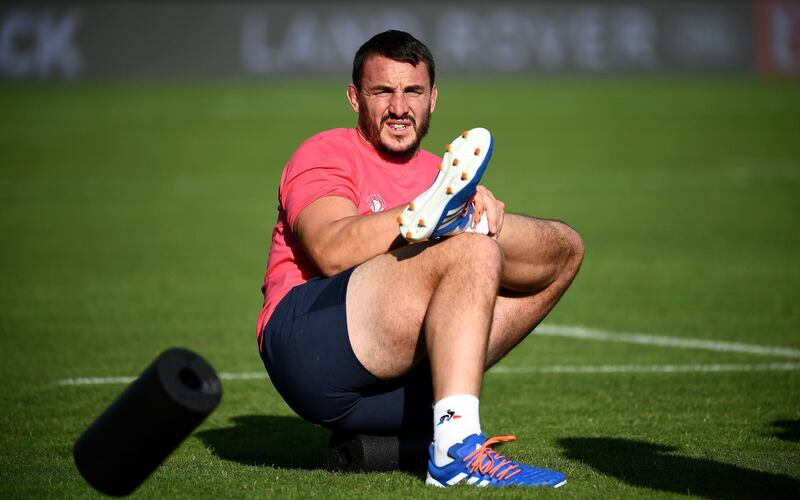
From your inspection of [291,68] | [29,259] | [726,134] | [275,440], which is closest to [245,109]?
[291,68]

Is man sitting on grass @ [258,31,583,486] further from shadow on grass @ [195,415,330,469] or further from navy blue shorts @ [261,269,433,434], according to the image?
shadow on grass @ [195,415,330,469]

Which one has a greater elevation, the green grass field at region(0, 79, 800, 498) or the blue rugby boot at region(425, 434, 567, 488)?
the blue rugby boot at region(425, 434, 567, 488)

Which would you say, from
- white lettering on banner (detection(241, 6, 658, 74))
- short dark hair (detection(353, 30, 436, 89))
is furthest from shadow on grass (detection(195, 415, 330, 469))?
white lettering on banner (detection(241, 6, 658, 74))

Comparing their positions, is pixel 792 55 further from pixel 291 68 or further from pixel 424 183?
pixel 424 183

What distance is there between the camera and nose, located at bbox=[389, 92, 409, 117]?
495cm

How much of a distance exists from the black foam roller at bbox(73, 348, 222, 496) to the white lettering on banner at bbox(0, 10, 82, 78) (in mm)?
30104

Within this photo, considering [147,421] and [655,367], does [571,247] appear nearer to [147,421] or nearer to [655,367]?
[147,421]

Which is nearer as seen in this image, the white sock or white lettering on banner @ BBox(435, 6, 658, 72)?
the white sock

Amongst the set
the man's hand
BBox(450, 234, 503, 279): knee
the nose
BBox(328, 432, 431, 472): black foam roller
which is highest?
the nose

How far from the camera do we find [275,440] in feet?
18.8

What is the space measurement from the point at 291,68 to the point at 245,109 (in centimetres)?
673

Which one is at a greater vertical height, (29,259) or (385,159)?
(385,159)

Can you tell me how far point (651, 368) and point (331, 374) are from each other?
120 inches

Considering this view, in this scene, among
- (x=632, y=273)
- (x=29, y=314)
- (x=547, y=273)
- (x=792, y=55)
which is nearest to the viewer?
(x=547, y=273)
